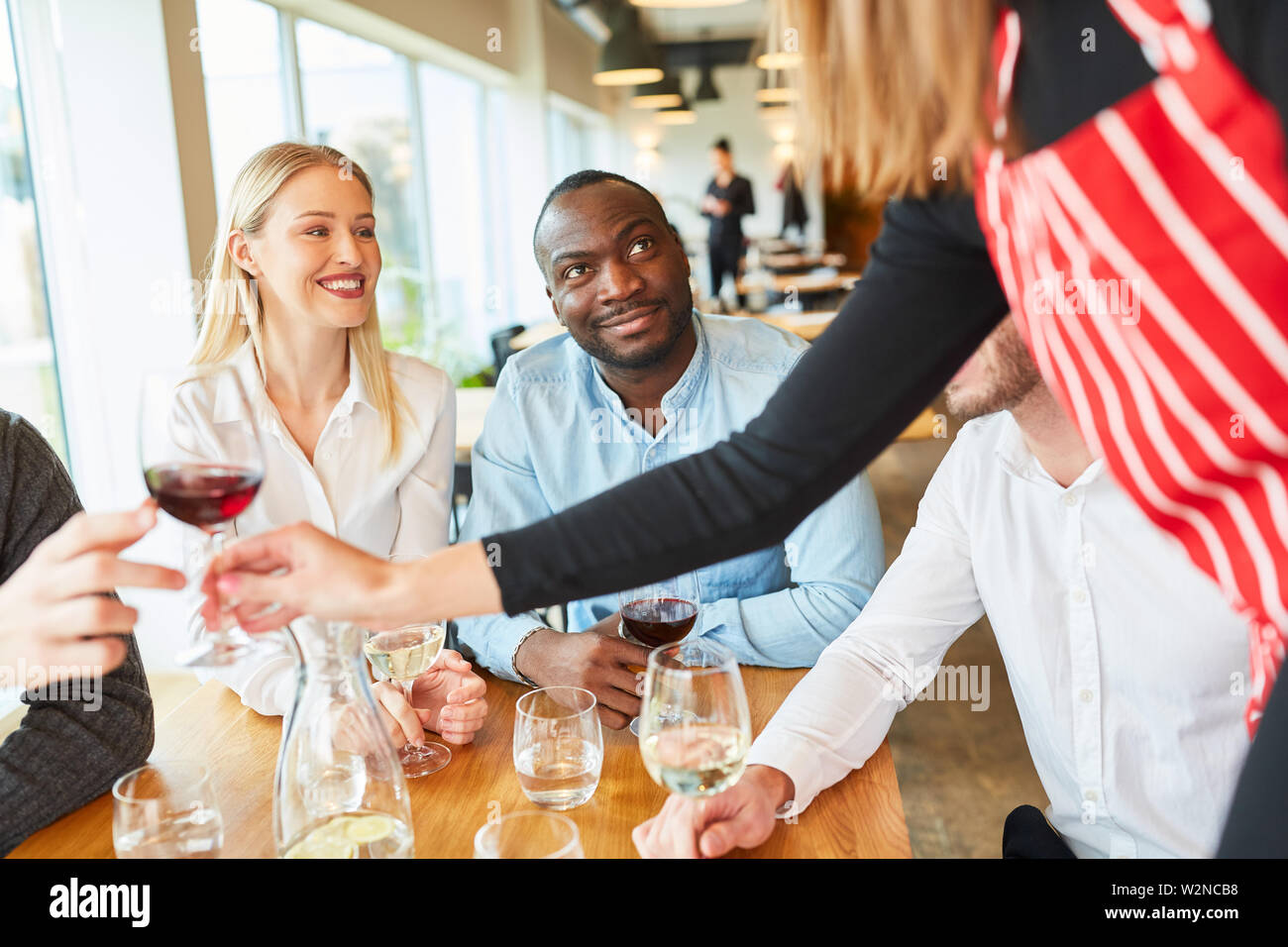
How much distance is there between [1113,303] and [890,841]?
2.01 feet

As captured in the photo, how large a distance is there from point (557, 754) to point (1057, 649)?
673 millimetres

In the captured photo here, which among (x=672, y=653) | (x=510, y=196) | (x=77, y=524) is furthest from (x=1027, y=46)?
(x=510, y=196)

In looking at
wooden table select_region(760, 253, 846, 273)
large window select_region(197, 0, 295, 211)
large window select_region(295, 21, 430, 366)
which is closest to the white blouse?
large window select_region(197, 0, 295, 211)

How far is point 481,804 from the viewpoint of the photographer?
119 centimetres

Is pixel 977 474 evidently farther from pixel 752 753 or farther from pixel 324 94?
pixel 324 94

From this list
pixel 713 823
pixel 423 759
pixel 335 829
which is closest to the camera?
pixel 335 829

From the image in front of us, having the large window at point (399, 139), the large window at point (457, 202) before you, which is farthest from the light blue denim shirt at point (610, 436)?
the large window at point (457, 202)

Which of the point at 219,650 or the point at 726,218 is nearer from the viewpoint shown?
the point at 219,650

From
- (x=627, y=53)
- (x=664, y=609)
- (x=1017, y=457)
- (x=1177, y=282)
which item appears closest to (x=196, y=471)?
(x=664, y=609)

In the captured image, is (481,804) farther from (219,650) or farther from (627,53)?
(627,53)

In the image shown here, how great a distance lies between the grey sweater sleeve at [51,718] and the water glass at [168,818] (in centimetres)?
29

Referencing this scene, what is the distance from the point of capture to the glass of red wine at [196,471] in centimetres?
90

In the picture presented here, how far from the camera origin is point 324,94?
5.20 metres

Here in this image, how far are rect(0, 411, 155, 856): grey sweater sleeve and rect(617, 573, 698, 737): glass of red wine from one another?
626 mm
